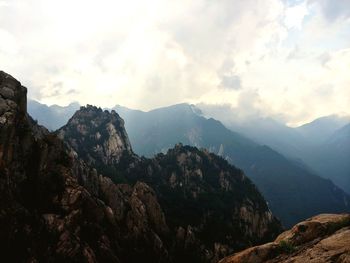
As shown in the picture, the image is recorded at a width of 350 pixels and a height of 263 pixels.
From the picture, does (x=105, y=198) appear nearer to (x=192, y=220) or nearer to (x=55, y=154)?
(x=55, y=154)

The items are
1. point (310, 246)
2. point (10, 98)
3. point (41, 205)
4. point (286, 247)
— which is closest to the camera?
point (310, 246)

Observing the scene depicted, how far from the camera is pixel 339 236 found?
82.6 feet

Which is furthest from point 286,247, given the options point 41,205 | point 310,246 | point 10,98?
point 10,98

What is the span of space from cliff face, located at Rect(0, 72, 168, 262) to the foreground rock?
40.3 metres

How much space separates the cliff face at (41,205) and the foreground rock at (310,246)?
4029cm

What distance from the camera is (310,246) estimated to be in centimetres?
2609

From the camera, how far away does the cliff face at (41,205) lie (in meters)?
60.1

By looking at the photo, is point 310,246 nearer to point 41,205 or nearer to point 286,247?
point 286,247

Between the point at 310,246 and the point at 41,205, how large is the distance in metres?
52.3

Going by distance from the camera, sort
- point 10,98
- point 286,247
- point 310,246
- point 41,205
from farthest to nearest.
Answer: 1. point 10,98
2. point 41,205
3. point 286,247
4. point 310,246

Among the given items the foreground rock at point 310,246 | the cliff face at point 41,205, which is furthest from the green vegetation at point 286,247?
the cliff face at point 41,205

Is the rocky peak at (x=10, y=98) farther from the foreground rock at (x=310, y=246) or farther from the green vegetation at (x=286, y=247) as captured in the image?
the green vegetation at (x=286, y=247)

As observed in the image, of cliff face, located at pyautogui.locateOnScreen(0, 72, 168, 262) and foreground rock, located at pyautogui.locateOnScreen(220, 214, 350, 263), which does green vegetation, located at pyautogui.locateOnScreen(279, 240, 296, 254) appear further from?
cliff face, located at pyautogui.locateOnScreen(0, 72, 168, 262)

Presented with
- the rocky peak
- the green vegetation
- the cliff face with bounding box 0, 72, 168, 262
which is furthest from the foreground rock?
the rocky peak
